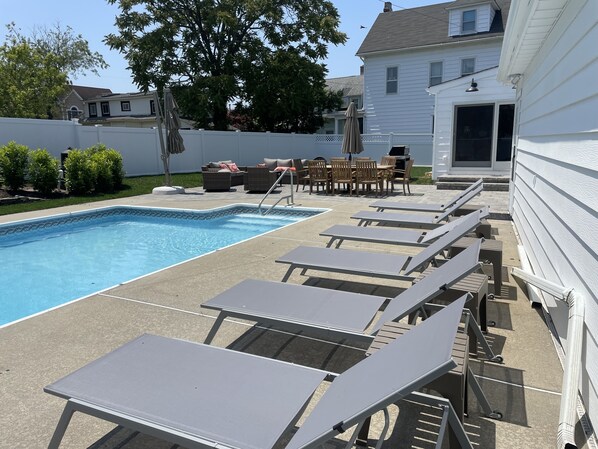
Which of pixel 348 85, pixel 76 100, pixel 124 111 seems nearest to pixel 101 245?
pixel 348 85

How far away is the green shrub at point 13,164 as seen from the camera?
10914 mm

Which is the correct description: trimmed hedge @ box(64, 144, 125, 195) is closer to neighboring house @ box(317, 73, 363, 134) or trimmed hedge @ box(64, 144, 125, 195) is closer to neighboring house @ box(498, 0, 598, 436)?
neighboring house @ box(498, 0, 598, 436)

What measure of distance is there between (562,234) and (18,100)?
107 ft

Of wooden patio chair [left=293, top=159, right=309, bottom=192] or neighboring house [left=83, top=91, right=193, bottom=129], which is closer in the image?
wooden patio chair [left=293, top=159, right=309, bottom=192]

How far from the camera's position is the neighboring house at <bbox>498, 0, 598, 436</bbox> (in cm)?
231

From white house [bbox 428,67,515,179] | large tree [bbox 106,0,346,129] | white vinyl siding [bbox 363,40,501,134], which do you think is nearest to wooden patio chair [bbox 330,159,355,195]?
white house [bbox 428,67,515,179]

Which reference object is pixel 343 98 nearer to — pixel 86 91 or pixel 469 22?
pixel 469 22

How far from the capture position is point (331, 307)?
3018mm

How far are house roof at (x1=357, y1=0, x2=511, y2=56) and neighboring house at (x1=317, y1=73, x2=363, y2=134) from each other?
5348mm

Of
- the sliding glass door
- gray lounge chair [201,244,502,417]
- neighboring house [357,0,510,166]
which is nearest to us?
gray lounge chair [201,244,502,417]

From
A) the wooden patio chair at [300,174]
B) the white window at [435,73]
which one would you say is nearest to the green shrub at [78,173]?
the wooden patio chair at [300,174]

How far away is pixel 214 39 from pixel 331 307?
83.5 feet

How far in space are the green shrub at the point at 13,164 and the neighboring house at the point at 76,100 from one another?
33.1 metres

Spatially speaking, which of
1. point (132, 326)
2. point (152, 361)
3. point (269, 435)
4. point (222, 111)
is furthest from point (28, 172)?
point (222, 111)
